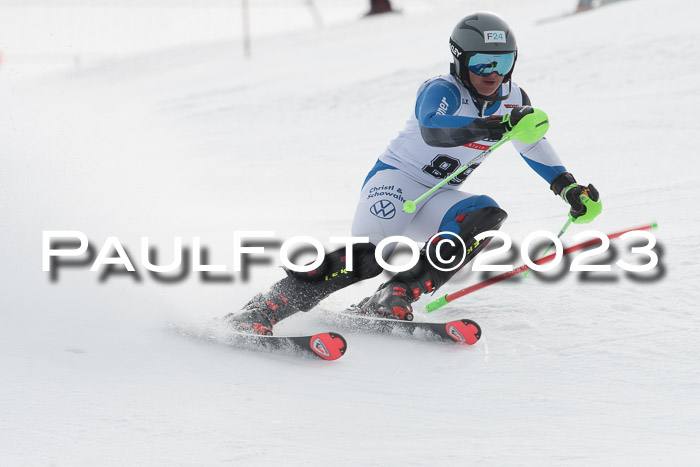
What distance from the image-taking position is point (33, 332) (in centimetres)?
363

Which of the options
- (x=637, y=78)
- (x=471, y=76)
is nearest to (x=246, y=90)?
(x=637, y=78)

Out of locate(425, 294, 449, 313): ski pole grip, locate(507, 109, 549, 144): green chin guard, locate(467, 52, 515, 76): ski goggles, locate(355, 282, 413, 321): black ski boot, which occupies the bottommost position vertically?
locate(425, 294, 449, 313): ski pole grip

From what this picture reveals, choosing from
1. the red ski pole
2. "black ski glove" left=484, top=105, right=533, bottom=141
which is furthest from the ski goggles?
the red ski pole

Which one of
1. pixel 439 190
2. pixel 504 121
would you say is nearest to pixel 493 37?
pixel 504 121

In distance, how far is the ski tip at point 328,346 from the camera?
10.7 ft

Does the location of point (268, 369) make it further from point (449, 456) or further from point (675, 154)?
point (675, 154)

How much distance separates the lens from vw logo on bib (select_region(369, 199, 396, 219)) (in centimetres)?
379

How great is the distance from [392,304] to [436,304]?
35 cm

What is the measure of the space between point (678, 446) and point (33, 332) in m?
2.69

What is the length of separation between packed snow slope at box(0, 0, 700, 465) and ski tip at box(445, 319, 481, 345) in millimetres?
55

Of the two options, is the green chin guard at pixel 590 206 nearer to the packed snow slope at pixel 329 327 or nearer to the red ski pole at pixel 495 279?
the red ski pole at pixel 495 279

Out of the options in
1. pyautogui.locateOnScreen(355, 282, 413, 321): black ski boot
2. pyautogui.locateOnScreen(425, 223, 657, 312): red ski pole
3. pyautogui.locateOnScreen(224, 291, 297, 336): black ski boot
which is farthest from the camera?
pyautogui.locateOnScreen(425, 223, 657, 312): red ski pole

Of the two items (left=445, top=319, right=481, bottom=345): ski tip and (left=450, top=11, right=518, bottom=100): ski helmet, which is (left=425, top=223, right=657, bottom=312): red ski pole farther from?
(left=450, top=11, right=518, bottom=100): ski helmet

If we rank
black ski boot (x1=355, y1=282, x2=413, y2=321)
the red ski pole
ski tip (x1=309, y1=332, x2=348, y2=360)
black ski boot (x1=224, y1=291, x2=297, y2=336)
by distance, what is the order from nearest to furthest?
ski tip (x1=309, y1=332, x2=348, y2=360)
black ski boot (x1=224, y1=291, x2=297, y2=336)
black ski boot (x1=355, y1=282, x2=413, y2=321)
the red ski pole
